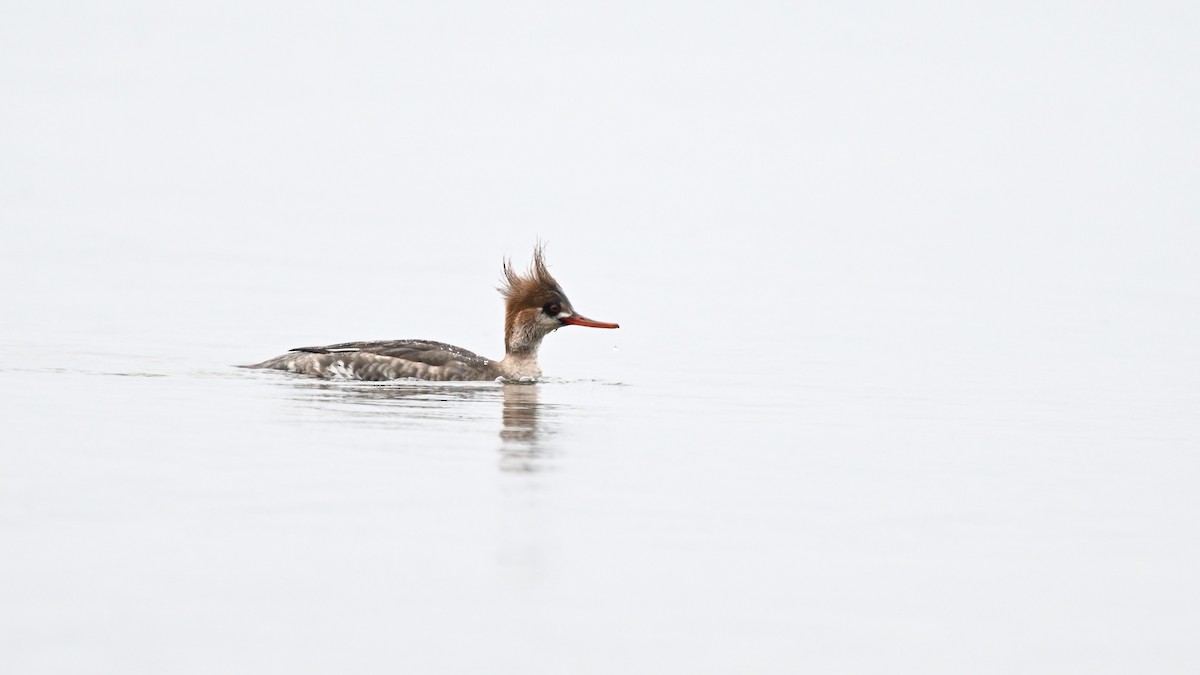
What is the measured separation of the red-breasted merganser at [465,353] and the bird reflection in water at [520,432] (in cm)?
62

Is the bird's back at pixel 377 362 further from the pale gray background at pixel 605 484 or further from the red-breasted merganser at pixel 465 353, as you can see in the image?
the pale gray background at pixel 605 484

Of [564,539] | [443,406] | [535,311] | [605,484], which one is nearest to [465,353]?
[535,311]

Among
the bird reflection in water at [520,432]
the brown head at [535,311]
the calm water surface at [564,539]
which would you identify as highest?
the brown head at [535,311]

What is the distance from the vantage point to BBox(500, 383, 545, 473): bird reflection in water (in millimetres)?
12539

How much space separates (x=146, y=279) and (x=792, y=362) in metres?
14.2

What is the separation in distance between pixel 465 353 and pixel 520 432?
14.7 feet

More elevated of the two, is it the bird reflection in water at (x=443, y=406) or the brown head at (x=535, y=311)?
the brown head at (x=535, y=311)

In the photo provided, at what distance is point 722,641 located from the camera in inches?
346

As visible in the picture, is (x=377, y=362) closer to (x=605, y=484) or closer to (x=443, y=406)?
(x=443, y=406)

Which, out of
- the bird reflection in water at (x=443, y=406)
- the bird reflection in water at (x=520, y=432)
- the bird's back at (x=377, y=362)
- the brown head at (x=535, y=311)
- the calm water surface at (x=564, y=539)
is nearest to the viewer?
the calm water surface at (x=564, y=539)

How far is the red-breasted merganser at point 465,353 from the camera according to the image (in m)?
18.0

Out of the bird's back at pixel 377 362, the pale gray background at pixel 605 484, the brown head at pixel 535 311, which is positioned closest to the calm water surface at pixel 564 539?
the pale gray background at pixel 605 484

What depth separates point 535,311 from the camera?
731 inches

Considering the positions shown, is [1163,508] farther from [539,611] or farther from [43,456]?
[43,456]
